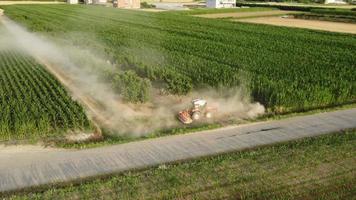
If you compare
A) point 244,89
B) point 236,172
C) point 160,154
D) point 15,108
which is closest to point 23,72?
point 15,108

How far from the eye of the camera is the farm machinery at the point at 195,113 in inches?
699

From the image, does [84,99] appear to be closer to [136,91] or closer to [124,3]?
[136,91]

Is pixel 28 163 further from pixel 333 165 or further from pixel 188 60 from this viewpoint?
pixel 188 60

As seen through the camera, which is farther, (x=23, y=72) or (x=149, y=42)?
(x=149, y=42)

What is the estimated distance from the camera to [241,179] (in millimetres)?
12383

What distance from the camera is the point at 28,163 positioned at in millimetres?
13773

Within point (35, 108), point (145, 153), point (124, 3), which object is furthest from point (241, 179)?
point (124, 3)

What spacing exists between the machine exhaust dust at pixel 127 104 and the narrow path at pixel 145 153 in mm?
1574

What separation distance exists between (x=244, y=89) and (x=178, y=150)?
7480 millimetres

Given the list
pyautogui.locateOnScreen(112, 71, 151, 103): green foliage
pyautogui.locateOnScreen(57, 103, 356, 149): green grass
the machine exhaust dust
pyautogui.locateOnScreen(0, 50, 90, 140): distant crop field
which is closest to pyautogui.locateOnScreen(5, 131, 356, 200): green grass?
pyautogui.locateOnScreen(57, 103, 356, 149): green grass

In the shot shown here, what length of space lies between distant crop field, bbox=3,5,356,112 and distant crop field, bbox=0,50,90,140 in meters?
5.37

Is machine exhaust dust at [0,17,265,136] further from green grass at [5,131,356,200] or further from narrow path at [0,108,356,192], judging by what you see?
green grass at [5,131,356,200]

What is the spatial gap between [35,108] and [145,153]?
5929 mm

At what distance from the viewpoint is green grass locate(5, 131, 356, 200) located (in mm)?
11594
